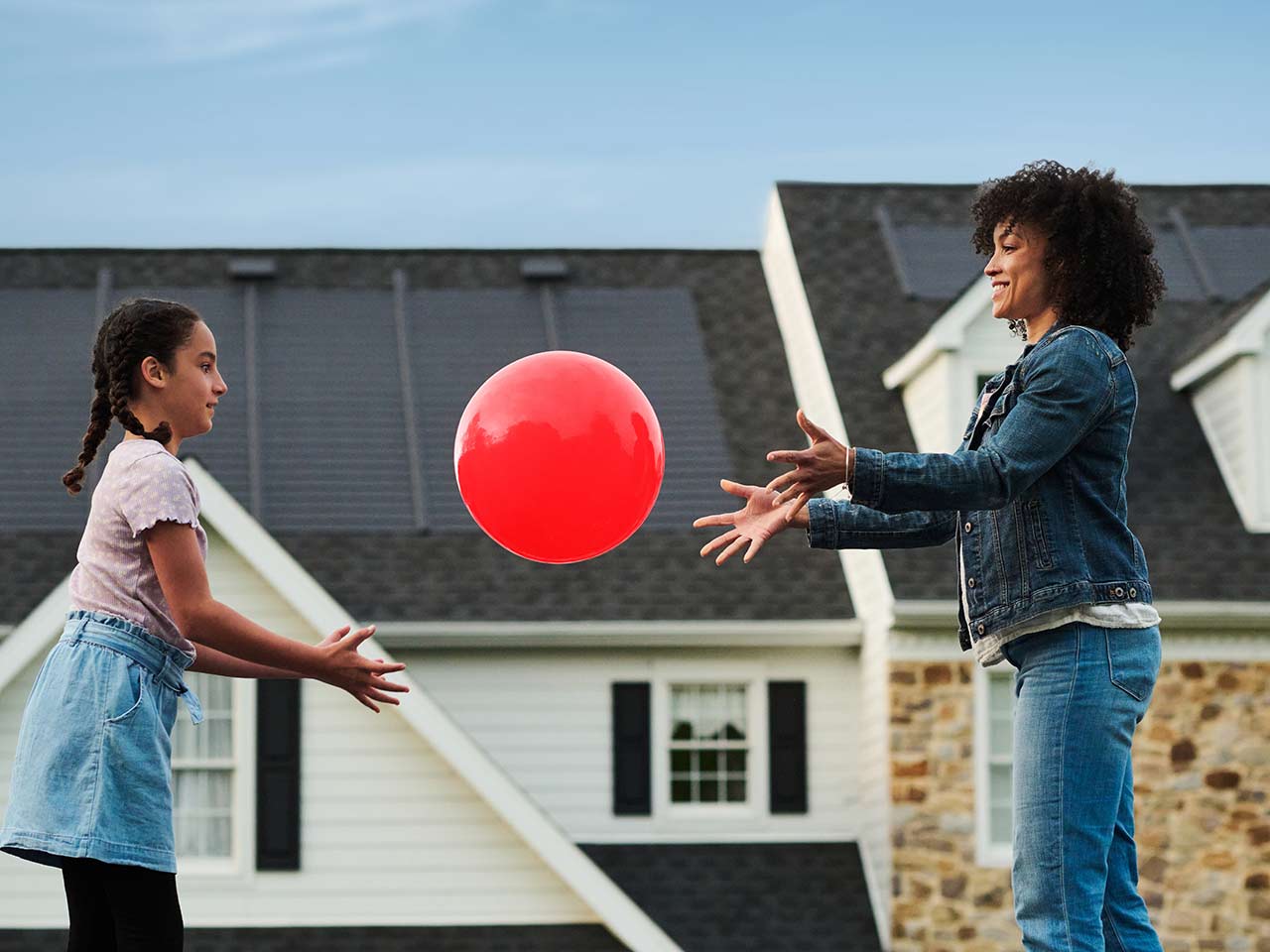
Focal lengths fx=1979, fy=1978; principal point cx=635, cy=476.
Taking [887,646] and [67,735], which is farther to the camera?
[887,646]

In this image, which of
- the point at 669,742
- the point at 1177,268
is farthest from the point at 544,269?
the point at 1177,268

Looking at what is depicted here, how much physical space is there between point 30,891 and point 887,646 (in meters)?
6.99

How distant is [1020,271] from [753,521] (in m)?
0.83

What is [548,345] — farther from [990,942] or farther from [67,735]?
[67,735]

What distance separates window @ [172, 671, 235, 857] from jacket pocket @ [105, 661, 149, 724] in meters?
11.9

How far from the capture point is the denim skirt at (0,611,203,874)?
3.92 m

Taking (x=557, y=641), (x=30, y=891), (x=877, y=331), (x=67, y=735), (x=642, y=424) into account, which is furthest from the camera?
(x=877, y=331)

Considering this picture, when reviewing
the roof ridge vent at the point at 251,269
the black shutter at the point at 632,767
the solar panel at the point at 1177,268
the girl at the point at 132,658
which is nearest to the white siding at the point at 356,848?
the black shutter at the point at 632,767

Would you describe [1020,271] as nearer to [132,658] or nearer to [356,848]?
[132,658]

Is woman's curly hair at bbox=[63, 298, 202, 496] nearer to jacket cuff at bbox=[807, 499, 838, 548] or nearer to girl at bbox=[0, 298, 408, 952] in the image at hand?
girl at bbox=[0, 298, 408, 952]

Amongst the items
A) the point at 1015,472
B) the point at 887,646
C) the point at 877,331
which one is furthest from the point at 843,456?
the point at 877,331

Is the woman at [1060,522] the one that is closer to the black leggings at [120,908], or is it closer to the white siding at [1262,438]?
the black leggings at [120,908]

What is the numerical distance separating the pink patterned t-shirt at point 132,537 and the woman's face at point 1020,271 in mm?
1794

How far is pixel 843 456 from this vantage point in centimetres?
401
